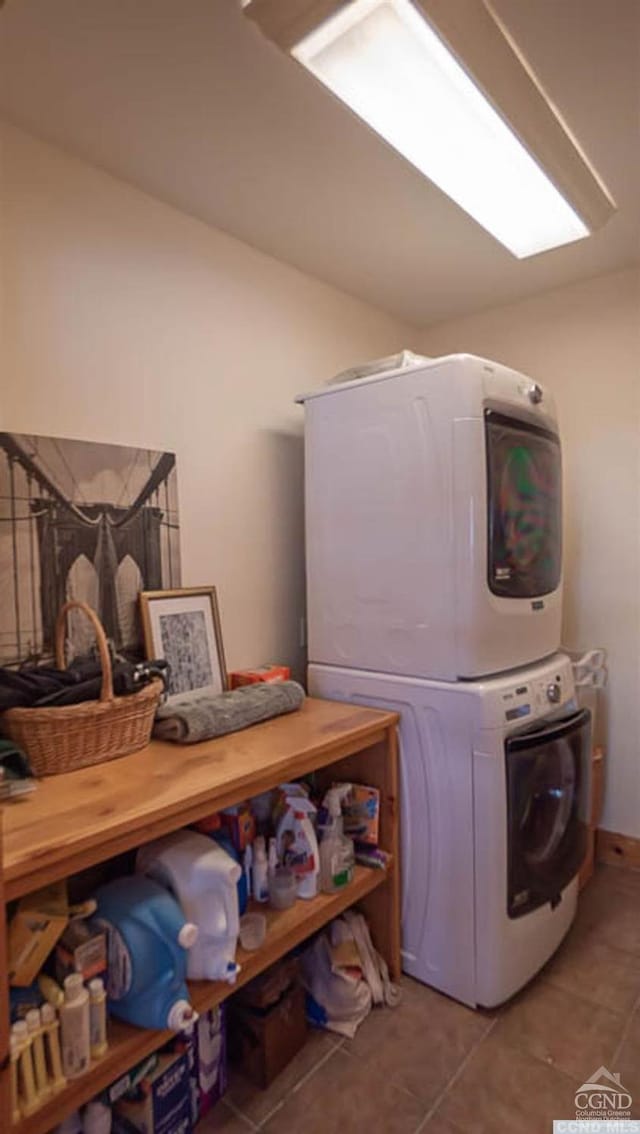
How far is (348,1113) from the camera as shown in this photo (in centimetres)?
130

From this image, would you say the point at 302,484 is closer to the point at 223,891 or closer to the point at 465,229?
the point at 465,229

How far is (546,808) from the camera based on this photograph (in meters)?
1.70

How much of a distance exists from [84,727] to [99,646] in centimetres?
17

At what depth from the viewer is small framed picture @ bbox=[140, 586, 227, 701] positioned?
1.64 metres

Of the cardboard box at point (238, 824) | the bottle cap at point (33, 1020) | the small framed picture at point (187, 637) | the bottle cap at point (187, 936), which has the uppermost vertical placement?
the small framed picture at point (187, 637)

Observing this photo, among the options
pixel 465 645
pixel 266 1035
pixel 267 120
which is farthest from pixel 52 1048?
pixel 267 120

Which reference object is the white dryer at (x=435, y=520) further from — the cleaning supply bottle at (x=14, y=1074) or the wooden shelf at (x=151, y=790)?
the cleaning supply bottle at (x=14, y=1074)

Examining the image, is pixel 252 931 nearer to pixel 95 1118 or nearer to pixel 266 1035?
pixel 266 1035

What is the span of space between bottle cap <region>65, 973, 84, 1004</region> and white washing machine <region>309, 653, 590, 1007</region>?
98cm

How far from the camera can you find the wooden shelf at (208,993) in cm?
93

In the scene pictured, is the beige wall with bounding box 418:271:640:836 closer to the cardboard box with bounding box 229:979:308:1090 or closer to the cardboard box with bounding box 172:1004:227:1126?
the cardboard box with bounding box 229:979:308:1090

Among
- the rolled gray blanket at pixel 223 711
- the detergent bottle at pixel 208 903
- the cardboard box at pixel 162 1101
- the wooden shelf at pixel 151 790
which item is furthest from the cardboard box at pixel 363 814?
the cardboard box at pixel 162 1101

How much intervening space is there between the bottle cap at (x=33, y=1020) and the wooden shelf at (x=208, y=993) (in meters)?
0.12

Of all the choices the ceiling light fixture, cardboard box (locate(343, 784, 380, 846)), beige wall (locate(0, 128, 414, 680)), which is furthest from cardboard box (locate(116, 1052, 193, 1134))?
the ceiling light fixture
